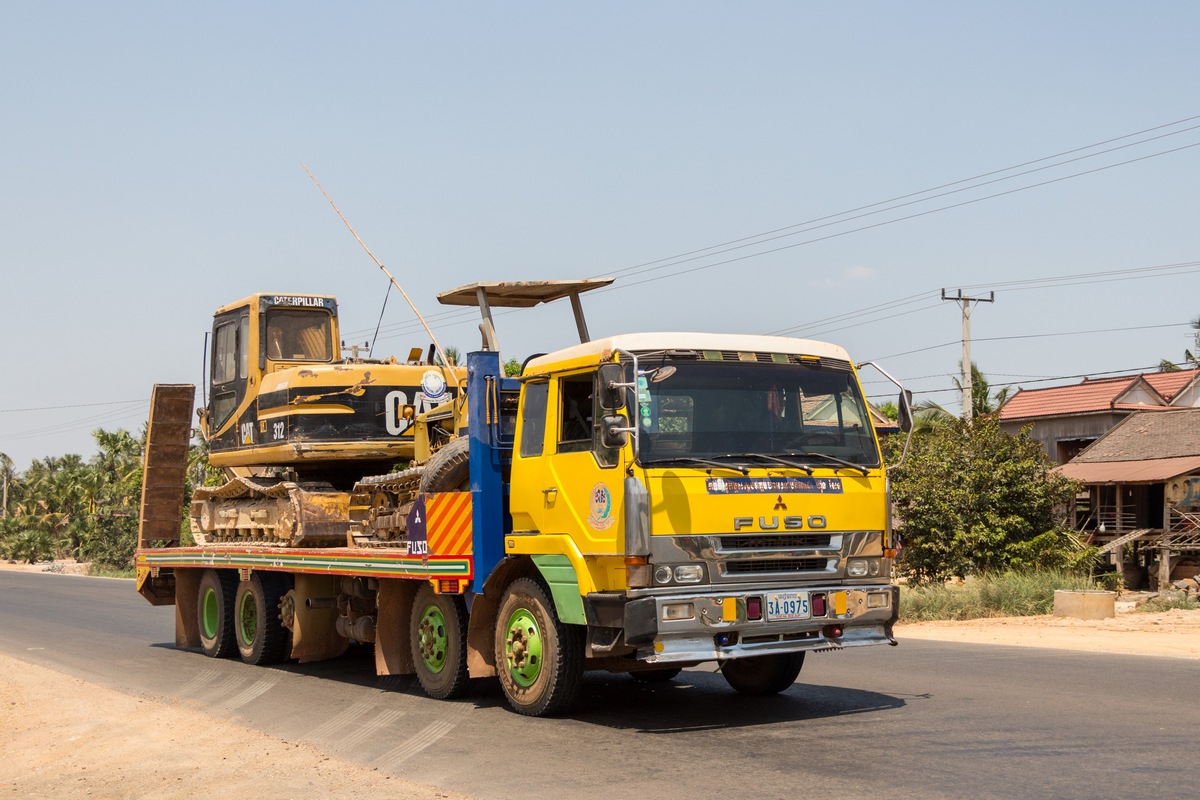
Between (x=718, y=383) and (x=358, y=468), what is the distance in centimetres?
743

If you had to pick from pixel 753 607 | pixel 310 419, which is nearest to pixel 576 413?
pixel 753 607

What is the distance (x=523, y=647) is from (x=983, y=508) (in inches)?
692

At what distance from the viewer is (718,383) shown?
9.57m

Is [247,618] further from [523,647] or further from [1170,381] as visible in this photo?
[1170,381]

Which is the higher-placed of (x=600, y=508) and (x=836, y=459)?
(x=836, y=459)

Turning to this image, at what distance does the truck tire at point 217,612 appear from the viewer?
1605 cm

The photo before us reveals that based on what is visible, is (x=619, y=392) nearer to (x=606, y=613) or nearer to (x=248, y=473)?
(x=606, y=613)

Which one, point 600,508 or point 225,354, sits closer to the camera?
point 600,508

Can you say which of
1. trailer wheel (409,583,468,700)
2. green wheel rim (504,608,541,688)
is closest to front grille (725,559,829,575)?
green wheel rim (504,608,541,688)

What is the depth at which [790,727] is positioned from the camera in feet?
30.7

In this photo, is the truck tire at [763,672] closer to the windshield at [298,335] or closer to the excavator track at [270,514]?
the excavator track at [270,514]

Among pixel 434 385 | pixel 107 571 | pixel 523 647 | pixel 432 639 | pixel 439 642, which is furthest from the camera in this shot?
pixel 107 571

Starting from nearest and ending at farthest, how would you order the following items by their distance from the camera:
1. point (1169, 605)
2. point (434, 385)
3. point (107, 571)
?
point (434, 385), point (1169, 605), point (107, 571)

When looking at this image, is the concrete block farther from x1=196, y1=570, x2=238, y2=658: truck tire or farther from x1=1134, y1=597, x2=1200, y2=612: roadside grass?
x1=196, y1=570, x2=238, y2=658: truck tire
